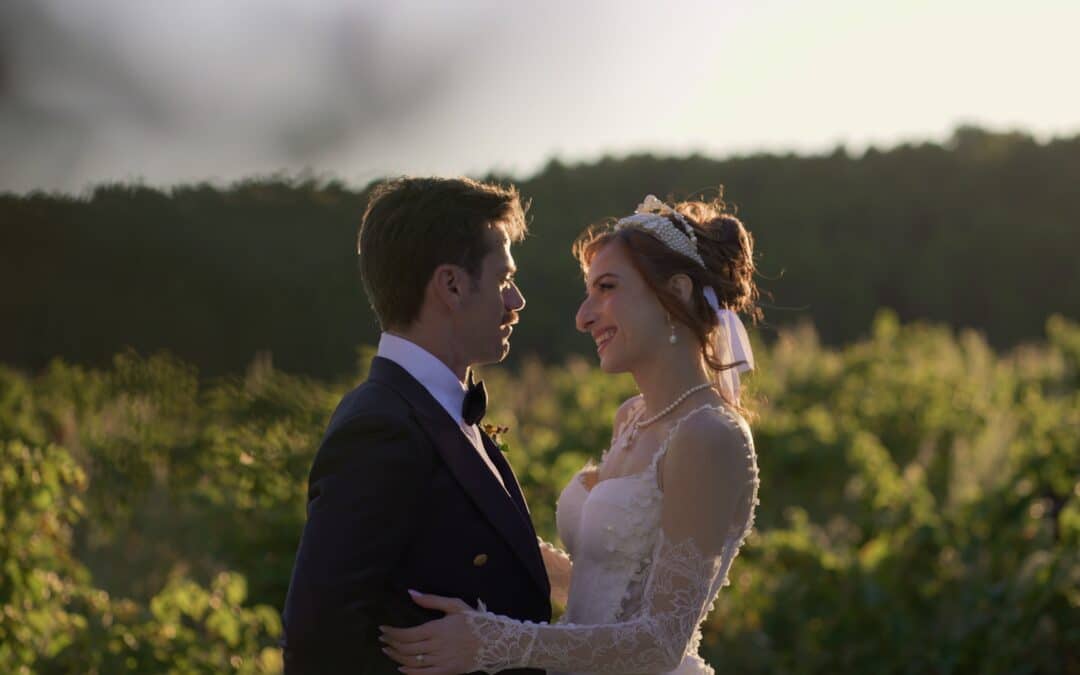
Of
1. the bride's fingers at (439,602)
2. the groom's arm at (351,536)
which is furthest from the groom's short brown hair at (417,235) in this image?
the bride's fingers at (439,602)

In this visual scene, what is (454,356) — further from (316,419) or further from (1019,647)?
(1019,647)

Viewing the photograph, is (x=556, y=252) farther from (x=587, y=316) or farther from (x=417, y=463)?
(x=417, y=463)

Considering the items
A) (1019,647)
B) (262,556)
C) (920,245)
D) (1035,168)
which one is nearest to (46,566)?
(262,556)

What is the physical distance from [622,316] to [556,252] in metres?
23.3

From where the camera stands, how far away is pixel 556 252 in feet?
87.0

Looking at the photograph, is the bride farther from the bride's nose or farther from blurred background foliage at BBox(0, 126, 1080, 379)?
blurred background foliage at BBox(0, 126, 1080, 379)

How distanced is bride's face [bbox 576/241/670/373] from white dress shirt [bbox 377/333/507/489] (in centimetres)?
48

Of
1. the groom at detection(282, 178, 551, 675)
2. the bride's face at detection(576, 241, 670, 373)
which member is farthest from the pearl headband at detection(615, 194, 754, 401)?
the groom at detection(282, 178, 551, 675)

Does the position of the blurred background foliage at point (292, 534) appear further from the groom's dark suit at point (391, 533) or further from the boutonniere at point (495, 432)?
the groom's dark suit at point (391, 533)

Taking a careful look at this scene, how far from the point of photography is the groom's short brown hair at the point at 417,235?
2.91 m

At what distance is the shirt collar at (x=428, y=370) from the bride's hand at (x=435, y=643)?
0.43 metres

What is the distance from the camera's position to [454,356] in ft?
9.91

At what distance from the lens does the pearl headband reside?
3.36m

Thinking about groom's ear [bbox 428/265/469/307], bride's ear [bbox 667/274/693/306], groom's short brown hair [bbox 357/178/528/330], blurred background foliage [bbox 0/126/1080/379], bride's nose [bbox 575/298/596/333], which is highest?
blurred background foliage [bbox 0/126/1080/379]
